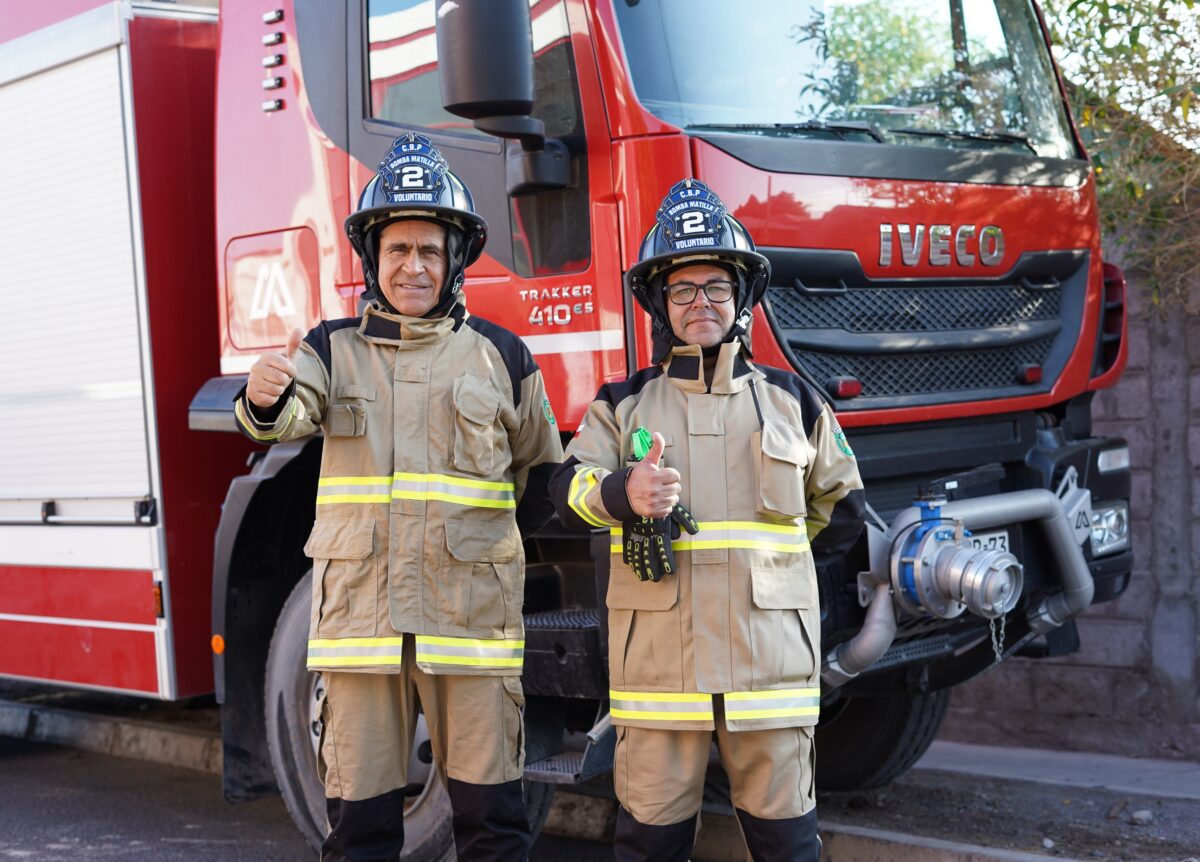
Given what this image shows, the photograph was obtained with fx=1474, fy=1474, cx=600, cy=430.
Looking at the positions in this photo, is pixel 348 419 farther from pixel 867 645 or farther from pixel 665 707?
pixel 867 645

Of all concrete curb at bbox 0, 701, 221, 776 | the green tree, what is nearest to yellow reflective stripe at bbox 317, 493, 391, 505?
concrete curb at bbox 0, 701, 221, 776

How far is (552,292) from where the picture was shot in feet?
12.5

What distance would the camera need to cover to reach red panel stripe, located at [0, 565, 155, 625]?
4738 millimetres

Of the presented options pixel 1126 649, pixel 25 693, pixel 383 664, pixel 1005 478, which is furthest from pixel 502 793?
pixel 25 693

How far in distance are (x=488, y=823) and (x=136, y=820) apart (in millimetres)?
2540

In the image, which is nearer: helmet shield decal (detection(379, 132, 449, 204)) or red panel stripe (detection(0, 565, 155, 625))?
helmet shield decal (detection(379, 132, 449, 204))

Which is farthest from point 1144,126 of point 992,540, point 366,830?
point 366,830

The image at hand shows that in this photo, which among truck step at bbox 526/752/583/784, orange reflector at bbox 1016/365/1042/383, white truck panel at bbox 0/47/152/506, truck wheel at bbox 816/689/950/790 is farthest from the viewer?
truck wheel at bbox 816/689/950/790

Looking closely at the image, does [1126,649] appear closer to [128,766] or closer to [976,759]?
[976,759]

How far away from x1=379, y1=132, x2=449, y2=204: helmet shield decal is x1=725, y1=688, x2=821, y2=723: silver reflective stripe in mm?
1266

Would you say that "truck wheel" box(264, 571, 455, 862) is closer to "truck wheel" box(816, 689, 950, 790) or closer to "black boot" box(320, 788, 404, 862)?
"black boot" box(320, 788, 404, 862)

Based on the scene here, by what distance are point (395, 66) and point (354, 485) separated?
1.49 metres

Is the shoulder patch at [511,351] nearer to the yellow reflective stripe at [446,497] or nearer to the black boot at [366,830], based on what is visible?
the yellow reflective stripe at [446,497]

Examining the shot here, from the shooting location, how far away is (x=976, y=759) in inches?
231
